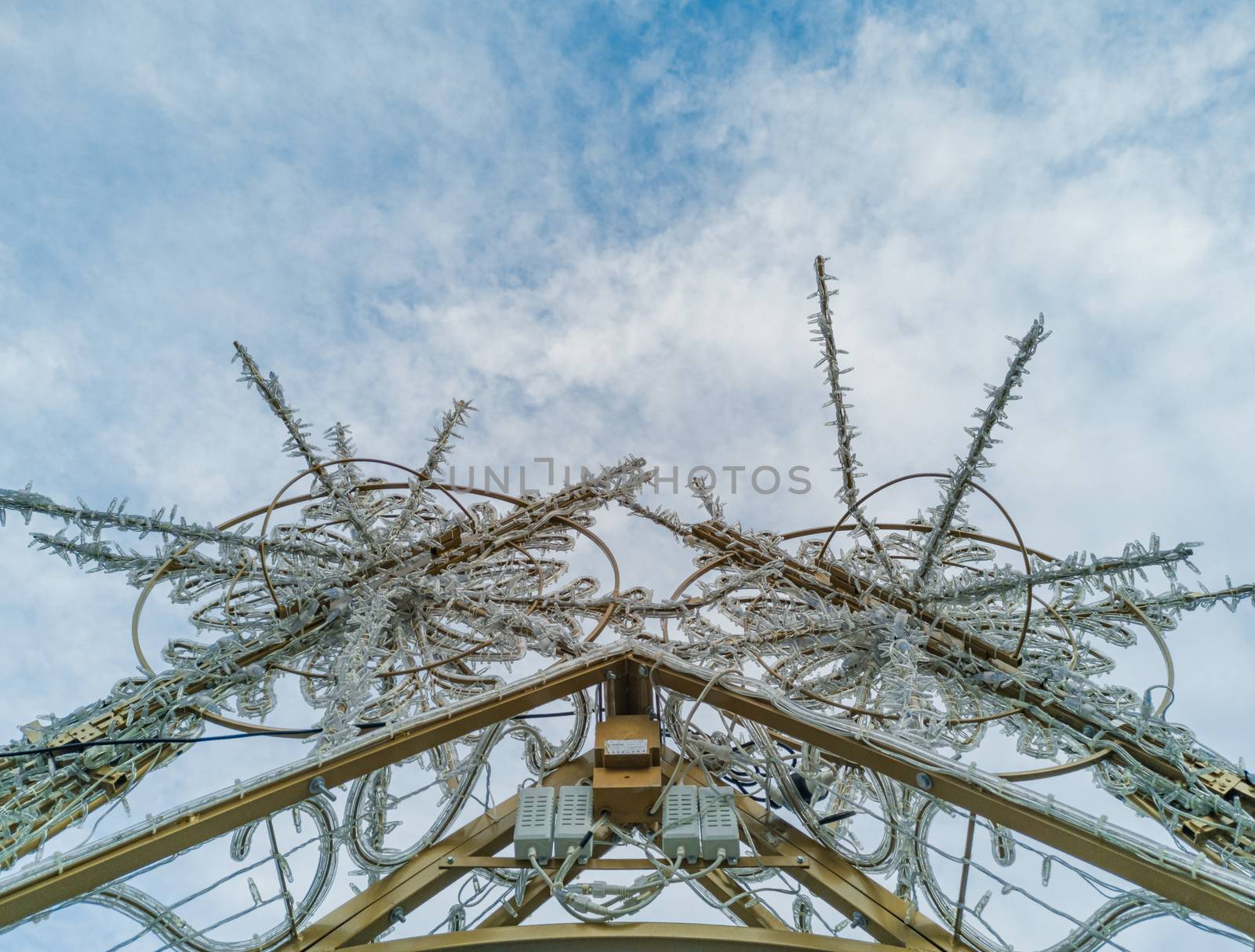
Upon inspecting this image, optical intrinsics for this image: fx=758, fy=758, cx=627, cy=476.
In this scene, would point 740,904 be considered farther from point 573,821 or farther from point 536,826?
point 536,826

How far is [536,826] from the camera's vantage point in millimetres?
Result: 3791

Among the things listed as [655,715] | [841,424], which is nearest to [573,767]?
[655,715]

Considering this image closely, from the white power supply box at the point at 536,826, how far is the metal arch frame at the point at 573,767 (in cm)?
32

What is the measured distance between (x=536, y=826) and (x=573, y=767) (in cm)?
74

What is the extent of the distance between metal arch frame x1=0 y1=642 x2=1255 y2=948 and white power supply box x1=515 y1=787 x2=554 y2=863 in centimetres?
32

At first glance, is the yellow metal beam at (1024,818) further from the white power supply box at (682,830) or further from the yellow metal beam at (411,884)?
the yellow metal beam at (411,884)

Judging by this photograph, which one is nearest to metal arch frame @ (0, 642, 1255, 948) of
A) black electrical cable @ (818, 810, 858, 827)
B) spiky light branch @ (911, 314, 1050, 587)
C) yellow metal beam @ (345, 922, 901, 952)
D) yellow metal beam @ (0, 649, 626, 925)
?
yellow metal beam @ (0, 649, 626, 925)

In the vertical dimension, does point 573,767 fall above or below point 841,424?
below

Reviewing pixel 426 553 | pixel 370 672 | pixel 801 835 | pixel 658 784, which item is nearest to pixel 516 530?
pixel 426 553

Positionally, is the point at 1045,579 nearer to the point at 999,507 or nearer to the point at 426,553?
the point at 999,507

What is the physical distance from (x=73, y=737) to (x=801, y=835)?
3615mm

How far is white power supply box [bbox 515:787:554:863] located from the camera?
12.3ft

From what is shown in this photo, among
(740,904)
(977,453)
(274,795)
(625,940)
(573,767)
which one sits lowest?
(625,940)

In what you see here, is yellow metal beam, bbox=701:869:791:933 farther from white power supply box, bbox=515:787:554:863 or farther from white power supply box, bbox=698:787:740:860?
white power supply box, bbox=515:787:554:863
